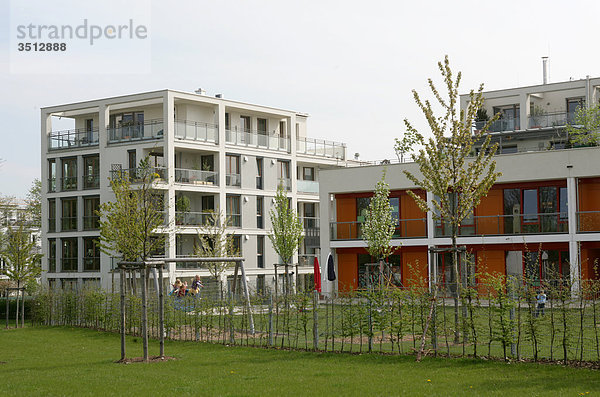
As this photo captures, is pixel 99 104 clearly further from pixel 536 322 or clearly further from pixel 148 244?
pixel 536 322

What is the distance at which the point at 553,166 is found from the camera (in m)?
35.3

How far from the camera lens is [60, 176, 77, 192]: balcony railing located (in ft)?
166

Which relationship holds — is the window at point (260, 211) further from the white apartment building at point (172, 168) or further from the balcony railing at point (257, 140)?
the balcony railing at point (257, 140)

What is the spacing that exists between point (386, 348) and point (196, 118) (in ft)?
110

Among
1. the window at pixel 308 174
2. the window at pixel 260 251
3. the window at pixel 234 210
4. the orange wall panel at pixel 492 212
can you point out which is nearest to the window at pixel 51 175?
the window at pixel 234 210

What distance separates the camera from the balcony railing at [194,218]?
47.0 metres

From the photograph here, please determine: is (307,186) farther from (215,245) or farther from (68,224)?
(68,224)

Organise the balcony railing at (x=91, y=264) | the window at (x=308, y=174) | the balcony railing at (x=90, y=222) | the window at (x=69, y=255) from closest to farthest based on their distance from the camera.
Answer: the balcony railing at (x=91, y=264) < the balcony railing at (x=90, y=222) < the window at (x=69, y=255) < the window at (x=308, y=174)

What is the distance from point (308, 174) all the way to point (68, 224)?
17.2 metres

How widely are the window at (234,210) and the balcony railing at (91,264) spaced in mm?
8366

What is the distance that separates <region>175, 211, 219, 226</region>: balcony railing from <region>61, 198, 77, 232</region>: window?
758 cm

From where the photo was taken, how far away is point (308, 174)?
58.2 meters

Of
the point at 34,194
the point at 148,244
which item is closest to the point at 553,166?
the point at 148,244

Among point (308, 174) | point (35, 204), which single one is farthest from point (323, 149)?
point (35, 204)
